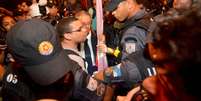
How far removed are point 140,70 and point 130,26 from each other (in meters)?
0.90

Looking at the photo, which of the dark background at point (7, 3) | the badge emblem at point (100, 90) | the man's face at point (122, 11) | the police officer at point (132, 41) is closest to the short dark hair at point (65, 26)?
the police officer at point (132, 41)

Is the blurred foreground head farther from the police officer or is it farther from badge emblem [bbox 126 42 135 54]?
badge emblem [bbox 126 42 135 54]

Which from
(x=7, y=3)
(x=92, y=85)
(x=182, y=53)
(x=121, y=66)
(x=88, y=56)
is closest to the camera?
(x=182, y=53)

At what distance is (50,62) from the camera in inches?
59.1

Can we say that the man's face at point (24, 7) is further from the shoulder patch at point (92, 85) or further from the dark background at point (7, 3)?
the shoulder patch at point (92, 85)

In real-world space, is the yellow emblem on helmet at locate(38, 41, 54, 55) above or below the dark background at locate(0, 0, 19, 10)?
below

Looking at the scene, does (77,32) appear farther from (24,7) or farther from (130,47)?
(24,7)

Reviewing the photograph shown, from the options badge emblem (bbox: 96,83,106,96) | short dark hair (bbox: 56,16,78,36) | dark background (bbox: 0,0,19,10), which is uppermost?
dark background (bbox: 0,0,19,10)

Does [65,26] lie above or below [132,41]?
above

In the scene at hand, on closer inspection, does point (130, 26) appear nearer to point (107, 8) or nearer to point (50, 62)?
point (107, 8)

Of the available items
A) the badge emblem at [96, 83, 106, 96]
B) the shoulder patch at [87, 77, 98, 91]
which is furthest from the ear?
the shoulder patch at [87, 77, 98, 91]

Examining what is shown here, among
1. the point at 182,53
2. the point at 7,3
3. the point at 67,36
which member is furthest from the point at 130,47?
the point at 7,3

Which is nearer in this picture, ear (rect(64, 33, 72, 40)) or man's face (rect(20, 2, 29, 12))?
ear (rect(64, 33, 72, 40))

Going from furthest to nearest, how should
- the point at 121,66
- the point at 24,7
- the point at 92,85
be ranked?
the point at 24,7 → the point at 121,66 → the point at 92,85
